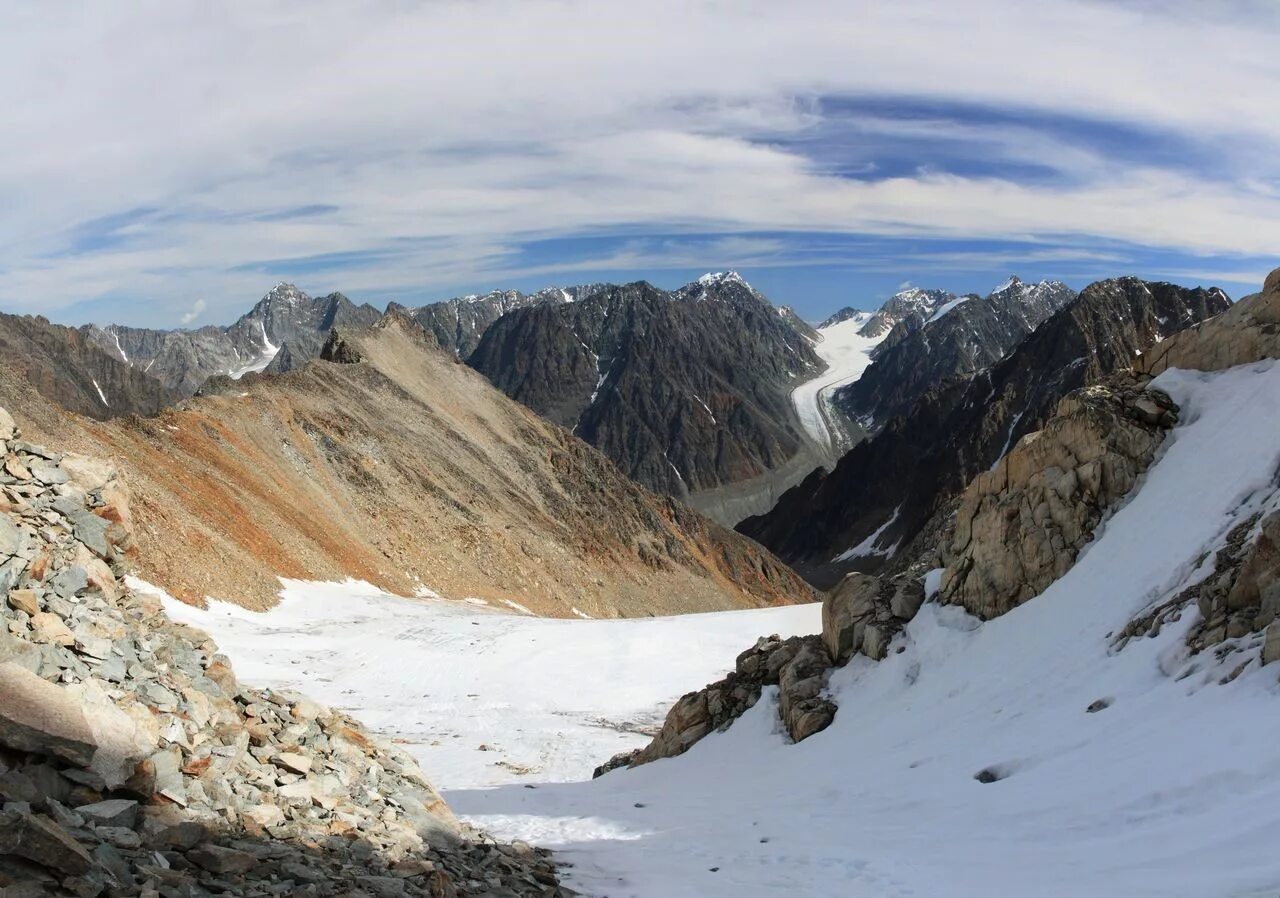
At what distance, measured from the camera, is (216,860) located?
22.5 ft

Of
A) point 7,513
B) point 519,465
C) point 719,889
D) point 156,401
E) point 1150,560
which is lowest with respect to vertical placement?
point 719,889

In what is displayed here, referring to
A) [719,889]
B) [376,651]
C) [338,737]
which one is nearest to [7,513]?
[338,737]

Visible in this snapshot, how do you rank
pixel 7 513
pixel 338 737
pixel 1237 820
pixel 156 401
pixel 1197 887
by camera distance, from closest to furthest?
pixel 1197 887, pixel 1237 820, pixel 7 513, pixel 338 737, pixel 156 401

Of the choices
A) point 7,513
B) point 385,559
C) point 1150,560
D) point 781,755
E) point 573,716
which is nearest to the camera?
point 7,513

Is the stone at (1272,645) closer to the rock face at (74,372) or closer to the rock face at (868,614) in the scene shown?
the rock face at (868,614)

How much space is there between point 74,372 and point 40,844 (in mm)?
176332

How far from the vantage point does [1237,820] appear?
7848 millimetres

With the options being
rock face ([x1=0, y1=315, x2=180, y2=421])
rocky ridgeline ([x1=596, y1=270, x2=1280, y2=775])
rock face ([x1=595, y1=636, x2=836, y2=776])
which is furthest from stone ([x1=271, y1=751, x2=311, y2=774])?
rock face ([x1=0, y1=315, x2=180, y2=421])

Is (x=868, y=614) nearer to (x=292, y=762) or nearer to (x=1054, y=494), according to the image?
(x=1054, y=494)

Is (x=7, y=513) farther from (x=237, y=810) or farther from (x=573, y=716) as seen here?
(x=573, y=716)

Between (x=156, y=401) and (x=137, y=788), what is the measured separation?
624 ft

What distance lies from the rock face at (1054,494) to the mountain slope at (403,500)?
79.5ft

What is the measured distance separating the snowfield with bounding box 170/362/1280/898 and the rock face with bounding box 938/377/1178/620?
0.40 metres

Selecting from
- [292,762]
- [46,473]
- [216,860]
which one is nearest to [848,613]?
[292,762]
